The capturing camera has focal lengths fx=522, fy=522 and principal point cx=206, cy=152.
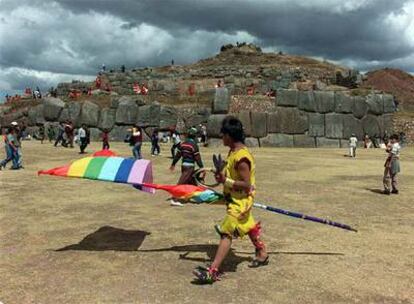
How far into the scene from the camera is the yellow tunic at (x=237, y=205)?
5.81 metres

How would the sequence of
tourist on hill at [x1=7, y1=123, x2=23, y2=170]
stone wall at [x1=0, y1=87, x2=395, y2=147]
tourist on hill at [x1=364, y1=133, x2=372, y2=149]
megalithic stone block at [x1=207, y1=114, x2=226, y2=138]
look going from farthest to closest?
tourist on hill at [x1=364, y1=133, x2=372, y2=149] → stone wall at [x1=0, y1=87, x2=395, y2=147] → megalithic stone block at [x1=207, y1=114, x2=226, y2=138] → tourist on hill at [x1=7, y1=123, x2=23, y2=170]

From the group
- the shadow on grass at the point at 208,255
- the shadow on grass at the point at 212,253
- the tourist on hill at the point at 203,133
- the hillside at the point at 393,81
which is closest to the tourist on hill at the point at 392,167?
the shadow on grass at the point at 212,253

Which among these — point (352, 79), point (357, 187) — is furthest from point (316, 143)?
point (357, 187)

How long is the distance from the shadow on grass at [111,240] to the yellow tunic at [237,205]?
1864mm

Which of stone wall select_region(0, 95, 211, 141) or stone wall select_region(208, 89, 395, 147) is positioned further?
stone wall select_region(0, 95, 211, 141)

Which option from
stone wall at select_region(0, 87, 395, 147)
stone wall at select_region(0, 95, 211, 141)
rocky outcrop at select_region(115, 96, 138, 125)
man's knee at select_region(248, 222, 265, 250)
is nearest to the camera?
man's knee at select_region(248, 222, 265, 250)

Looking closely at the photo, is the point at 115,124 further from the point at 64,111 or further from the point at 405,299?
the point at 405,299

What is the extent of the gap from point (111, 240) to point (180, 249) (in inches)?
44.4

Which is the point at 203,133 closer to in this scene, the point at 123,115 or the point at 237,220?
the point at 123,115

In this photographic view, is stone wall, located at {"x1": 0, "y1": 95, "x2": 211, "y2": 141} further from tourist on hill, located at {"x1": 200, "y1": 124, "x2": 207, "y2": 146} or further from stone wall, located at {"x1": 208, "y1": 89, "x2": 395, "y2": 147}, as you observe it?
stone wall, located at {"x1": 208, "y1": 89, "x2": 395, "y2": 147}

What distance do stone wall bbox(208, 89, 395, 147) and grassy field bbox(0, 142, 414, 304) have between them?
18631 mm

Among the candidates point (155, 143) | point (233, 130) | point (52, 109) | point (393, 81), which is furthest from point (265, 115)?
point (393, 81)

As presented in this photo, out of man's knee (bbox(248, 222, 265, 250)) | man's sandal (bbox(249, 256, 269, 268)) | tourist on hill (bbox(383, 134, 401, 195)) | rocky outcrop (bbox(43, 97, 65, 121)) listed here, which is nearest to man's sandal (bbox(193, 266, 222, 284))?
man's knee (bbox(248, 222, 265, 250))

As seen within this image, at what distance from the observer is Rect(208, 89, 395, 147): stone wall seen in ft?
103
